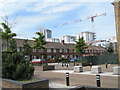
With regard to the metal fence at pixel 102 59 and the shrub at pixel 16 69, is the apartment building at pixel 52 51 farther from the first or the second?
the shrub at pixel 16 69

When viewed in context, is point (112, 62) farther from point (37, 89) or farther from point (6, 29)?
point (37, 89)

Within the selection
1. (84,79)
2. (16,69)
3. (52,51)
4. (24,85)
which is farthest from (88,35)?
(24,85)

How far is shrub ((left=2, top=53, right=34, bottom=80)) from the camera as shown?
26.2 feet

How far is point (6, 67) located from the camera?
846 centimetres

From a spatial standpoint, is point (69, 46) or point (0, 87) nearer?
point (0, 87)

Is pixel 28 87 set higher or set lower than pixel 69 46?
lower

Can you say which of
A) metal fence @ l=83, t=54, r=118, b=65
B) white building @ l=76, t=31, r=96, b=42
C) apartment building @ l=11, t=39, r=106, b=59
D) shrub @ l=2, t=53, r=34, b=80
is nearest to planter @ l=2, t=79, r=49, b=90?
shrub @ l=2, t=53, r=34, b=80

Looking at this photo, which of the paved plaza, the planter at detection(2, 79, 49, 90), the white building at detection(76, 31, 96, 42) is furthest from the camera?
the white building at detection(76, 31, 96, 42)

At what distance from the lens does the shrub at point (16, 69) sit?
26.2 ft

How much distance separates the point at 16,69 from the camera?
8008 mm

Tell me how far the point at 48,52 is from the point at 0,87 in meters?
45.5

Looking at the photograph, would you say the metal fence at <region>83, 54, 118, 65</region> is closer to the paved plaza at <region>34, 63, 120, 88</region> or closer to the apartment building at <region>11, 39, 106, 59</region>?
the paved plaza at <region>34, 63, 120, 88</region>

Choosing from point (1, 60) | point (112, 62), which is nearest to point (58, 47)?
point (112, 62)

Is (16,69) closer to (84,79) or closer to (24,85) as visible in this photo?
(24,85)
